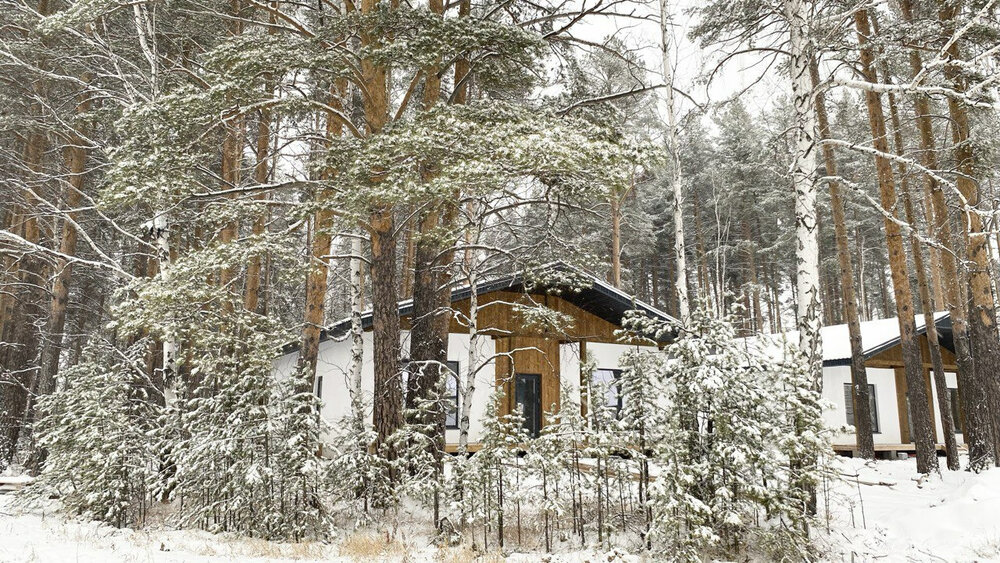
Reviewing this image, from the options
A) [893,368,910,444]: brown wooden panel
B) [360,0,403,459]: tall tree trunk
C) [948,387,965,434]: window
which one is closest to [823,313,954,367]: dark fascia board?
[893,368,910,444]: brown wooden panel

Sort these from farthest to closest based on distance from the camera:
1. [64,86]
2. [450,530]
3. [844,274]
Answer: [64,86] → [844,274] → [450,530]

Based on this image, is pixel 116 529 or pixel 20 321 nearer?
pixel 116 529

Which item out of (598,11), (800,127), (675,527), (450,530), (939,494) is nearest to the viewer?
(675,527)

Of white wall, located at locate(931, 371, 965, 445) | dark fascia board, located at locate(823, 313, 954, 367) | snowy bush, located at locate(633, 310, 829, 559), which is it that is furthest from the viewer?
white wall, located at locate(931, 371, 965, 445)

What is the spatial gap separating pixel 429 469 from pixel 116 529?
160 inches

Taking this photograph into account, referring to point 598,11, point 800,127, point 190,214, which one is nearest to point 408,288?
point 190,214

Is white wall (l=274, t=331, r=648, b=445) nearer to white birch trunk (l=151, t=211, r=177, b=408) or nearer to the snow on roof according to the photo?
white birch trunk (l=151, t=211, r=177, b=408)

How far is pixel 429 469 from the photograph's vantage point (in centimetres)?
721

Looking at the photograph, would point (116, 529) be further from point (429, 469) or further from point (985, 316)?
point (985, 316)

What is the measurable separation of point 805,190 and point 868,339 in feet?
47.6

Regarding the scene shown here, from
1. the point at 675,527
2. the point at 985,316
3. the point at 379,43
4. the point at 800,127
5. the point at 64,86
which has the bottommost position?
the point at 675,527

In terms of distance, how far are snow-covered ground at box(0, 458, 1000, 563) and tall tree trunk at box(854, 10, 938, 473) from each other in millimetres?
4243

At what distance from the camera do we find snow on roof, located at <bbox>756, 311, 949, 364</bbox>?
1739 cm

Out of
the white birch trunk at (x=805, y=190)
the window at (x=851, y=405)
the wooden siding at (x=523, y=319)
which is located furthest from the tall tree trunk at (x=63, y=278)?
the window at (x=851, y=405)
